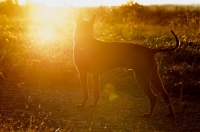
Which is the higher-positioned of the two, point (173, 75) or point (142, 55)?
point (142, 55)

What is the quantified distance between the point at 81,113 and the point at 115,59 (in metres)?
1.23

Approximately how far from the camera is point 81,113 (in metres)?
8.17

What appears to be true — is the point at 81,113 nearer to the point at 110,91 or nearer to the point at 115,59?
the point at 115,59

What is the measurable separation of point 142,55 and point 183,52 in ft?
20.9

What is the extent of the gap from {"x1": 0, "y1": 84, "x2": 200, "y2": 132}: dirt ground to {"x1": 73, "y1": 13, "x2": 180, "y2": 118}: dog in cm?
36

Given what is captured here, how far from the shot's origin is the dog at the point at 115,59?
25.8 feet

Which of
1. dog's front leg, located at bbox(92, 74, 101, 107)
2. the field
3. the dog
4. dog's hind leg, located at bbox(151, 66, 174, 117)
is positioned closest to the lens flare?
the field

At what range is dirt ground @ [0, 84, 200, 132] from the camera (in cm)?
726

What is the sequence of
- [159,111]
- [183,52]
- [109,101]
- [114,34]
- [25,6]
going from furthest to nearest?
[25,6] < [114,34] < [183,52] < [109,101] < [159,111]

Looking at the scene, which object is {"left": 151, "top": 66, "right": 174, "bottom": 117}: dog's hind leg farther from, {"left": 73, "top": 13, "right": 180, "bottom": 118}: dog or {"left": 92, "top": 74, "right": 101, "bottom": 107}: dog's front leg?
{"left": 92, "top": 74, "right": 101, "bottom": 107}: dog's front leg

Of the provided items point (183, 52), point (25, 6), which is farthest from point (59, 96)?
point (25, 6)

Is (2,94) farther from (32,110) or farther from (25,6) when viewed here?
(25,6)

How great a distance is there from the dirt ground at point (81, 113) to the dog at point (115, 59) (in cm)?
36

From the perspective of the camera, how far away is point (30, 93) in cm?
980
